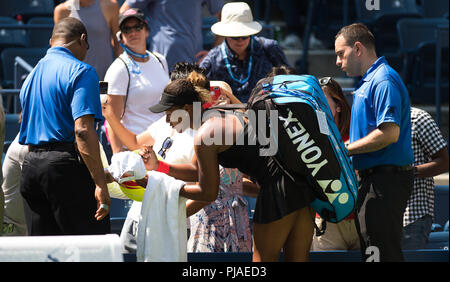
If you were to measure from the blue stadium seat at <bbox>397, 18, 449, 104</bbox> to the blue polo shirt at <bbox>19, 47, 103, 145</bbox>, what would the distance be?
5.71 m

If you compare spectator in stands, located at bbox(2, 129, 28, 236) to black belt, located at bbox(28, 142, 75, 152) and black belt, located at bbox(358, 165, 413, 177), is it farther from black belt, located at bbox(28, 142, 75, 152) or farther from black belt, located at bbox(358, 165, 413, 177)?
black belt, located at bbox(358, 165, 413, 177)

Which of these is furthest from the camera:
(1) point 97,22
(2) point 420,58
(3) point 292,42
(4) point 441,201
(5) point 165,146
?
(3) point 292,42

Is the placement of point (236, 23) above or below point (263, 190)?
above

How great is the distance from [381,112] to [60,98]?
1.78 meters

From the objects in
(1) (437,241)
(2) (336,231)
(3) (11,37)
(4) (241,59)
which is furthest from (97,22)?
(3) (11,37)

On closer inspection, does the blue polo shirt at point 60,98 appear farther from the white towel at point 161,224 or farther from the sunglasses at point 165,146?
the white towel at point 161,224


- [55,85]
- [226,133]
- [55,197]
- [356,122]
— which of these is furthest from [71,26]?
[356,122]

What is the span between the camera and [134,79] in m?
5.85

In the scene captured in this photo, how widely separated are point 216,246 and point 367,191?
891mm

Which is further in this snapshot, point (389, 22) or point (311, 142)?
point (389, 22)

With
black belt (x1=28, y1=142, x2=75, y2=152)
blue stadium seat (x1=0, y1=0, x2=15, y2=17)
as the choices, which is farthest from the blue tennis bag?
blue stadium seat (x1=0, y1=0, x2=15, y2=17)

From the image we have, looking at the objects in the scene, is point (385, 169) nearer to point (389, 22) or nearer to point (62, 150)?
point (62, 150)

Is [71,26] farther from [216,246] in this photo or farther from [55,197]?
[216,246]

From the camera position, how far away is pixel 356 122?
14.9 feet
